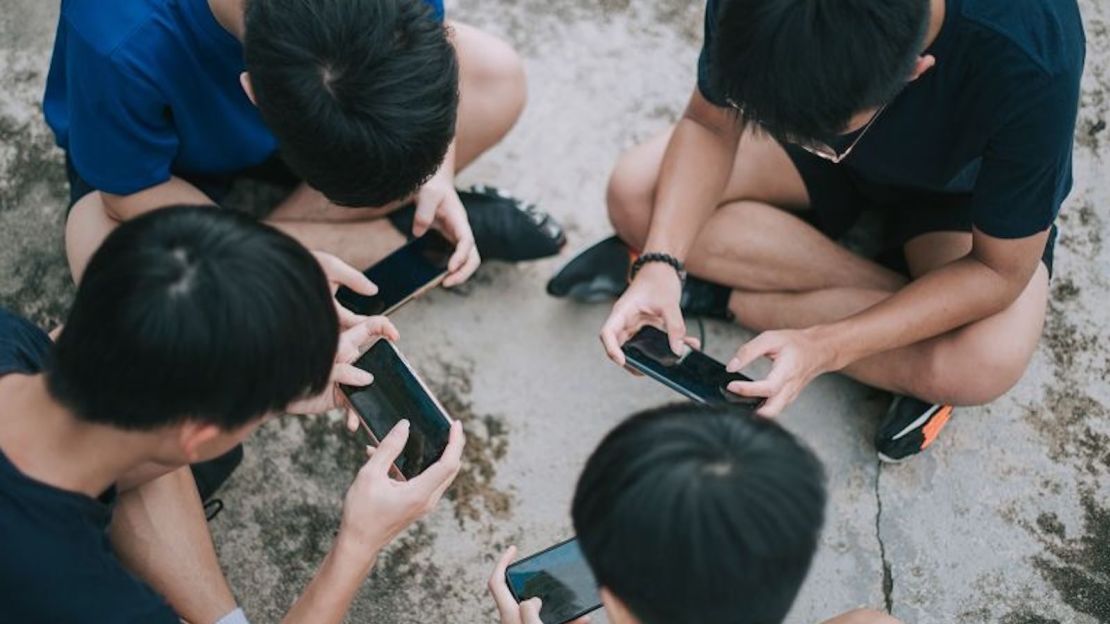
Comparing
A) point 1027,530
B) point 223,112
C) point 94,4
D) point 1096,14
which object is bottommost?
point 1027,530

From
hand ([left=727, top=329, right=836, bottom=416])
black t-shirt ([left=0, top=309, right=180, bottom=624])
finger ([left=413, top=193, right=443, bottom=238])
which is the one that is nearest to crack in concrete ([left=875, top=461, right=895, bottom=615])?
hand ([left=727, top=329, right=836, bottom=416])

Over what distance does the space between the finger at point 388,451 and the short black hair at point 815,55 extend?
25.3 inches

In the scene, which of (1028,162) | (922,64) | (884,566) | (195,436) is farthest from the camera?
(884,566)

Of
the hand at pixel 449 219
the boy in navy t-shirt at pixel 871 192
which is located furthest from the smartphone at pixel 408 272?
the boy in navy t-shirt at pixel 871 192

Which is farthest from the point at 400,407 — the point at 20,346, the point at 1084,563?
the point at 1084,563

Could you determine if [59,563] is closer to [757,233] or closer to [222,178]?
[222,178]

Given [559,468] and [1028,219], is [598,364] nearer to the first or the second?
[559,468]

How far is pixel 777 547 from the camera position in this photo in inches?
46.5

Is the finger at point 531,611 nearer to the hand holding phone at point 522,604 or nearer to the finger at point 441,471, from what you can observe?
the hand holding phone at point 522,604

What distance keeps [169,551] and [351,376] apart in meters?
0.36

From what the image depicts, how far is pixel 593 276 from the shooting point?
2207mm

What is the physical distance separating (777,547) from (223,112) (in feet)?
3.81

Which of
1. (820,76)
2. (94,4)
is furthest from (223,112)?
(820,76)

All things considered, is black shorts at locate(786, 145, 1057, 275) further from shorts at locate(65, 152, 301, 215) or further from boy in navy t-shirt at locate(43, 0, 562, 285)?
shorts at locate(65, 152, 301, 215)
